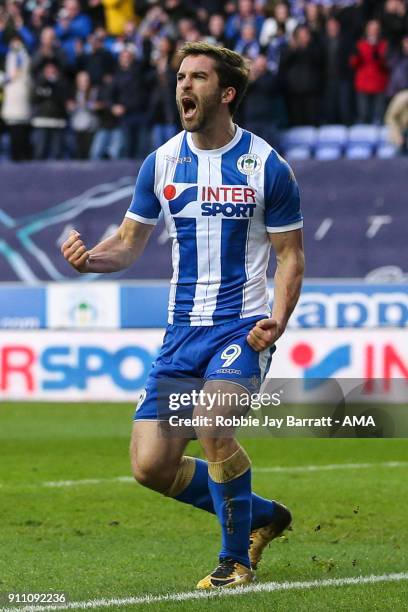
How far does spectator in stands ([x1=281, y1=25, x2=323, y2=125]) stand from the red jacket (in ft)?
1.95

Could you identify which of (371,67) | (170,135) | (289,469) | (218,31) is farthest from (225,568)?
(218,31)

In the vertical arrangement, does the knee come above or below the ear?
below

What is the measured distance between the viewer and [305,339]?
574 inches

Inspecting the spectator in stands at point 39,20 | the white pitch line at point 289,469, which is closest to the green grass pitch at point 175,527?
the white pitch line at point 289,469

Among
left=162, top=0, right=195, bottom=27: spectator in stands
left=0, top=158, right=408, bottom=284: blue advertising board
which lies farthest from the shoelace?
left=162, top=0, right=195, bottom=27: spectator in stands

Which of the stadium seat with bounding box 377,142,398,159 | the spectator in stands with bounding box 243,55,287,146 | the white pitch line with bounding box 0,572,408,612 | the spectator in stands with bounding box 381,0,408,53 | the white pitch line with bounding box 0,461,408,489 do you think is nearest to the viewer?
the white pitch line with bounding box 0,572,408,612

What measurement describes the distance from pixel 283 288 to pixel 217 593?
1377 millimetres

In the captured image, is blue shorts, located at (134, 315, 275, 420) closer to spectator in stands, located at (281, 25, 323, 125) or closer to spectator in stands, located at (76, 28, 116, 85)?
spectator in stands, located at (281, 25, 323, 125)

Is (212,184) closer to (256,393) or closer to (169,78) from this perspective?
(256,393)

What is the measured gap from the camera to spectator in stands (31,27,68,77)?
2100 cm

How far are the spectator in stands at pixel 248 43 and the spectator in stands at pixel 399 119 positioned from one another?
2.22m

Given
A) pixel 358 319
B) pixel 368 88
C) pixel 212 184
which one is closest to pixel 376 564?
pixel 212 184

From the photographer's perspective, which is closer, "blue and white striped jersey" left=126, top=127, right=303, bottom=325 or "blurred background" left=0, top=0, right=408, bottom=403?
"blue and white striped jersey" left=126, top=127, right=303, bottom=325

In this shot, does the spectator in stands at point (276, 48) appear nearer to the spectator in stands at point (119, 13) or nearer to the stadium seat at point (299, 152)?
the stadium seat at point (299, 152)
